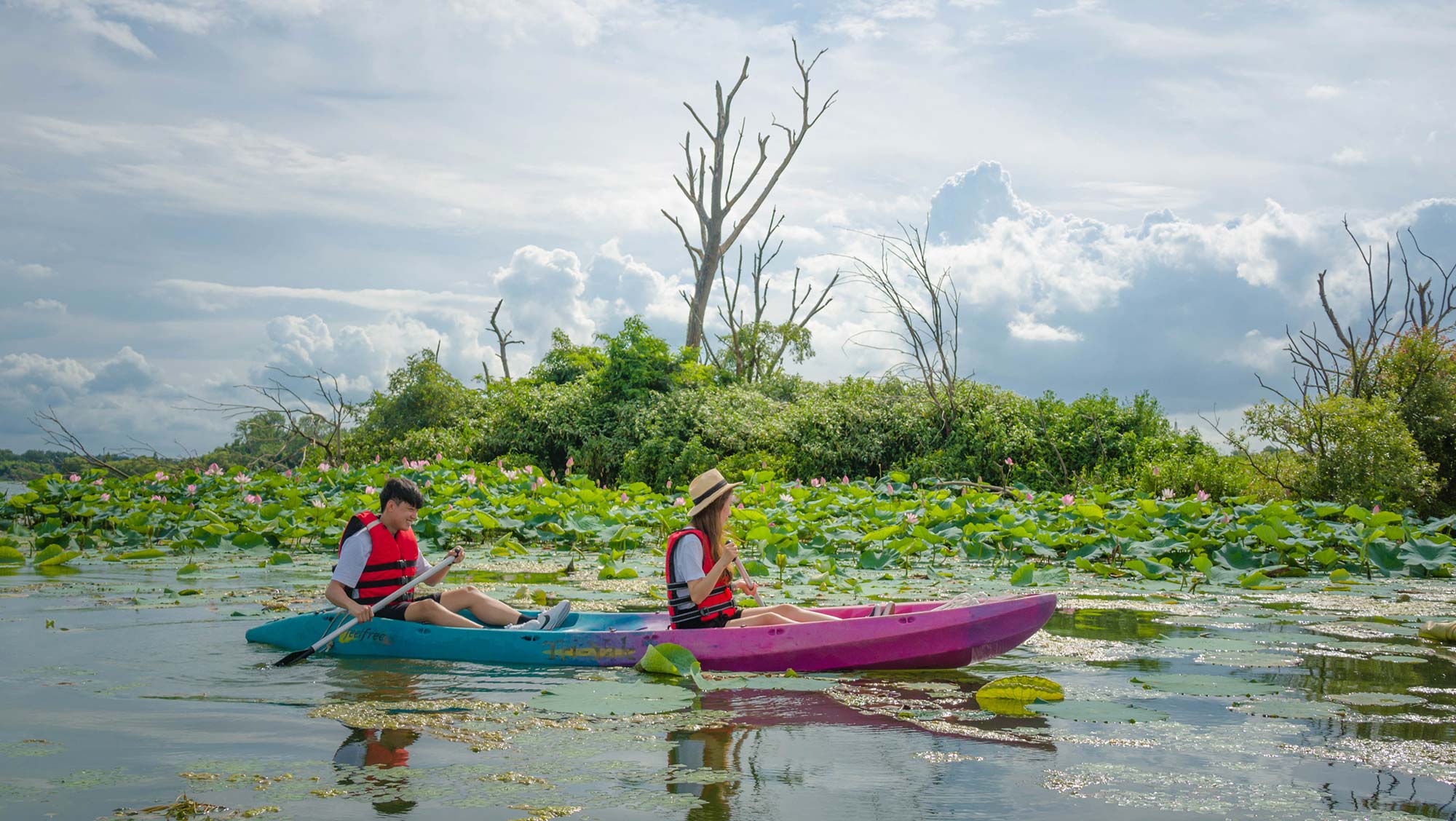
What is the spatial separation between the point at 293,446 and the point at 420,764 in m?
16.7

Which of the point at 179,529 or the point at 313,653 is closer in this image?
the point at 313,653

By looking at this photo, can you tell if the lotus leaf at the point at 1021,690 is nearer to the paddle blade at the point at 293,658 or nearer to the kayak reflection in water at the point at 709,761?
the kayak reflection in water at the point at 709,761

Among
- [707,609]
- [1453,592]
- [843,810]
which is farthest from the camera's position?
[1453,592]

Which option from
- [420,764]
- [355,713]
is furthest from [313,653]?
[420,764]

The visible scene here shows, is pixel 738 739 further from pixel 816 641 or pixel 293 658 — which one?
pixel 293 658

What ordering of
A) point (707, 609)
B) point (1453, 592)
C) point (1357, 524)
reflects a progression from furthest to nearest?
point (1357, 524) → point (1453, 592) → point (707, 609)

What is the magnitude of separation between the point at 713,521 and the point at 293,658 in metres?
2.14

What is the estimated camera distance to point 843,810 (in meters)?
2.92

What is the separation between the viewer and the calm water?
2.99 metres

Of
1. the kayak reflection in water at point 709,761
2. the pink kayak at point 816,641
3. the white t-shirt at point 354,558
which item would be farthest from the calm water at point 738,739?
the white t-shirt at point 354,558

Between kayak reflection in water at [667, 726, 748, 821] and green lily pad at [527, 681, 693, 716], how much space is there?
371 millimetres

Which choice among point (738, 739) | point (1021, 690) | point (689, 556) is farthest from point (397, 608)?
point (1021, 690)

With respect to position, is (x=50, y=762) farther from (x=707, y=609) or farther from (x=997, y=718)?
(x=997, y=718)

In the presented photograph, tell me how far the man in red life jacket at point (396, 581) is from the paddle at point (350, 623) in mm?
34
